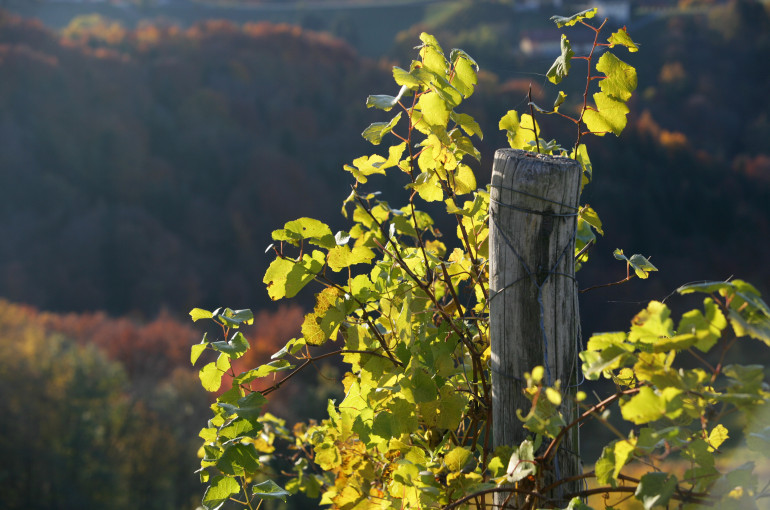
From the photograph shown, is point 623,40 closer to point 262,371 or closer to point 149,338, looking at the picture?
point 262,371

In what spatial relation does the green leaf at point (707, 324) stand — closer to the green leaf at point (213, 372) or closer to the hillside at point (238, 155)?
the green leaf at point (213, 372)

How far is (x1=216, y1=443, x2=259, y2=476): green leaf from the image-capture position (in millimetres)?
914

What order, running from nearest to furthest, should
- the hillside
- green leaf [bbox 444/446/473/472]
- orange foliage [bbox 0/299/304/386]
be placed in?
green leaf [bbox 444/446/473/472], orange foliage [bbox 0/299/304/386], the hillside

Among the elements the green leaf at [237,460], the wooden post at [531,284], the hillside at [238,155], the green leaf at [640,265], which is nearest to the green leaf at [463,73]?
the wooden post at [531,284]

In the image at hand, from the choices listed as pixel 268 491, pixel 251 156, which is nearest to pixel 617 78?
pixel 268 491

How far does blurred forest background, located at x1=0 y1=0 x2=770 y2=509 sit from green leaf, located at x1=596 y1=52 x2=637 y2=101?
32.5ft

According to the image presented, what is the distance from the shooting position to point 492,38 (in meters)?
23.6

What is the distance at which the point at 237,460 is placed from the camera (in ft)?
3.03

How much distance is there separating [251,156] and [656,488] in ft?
66.9

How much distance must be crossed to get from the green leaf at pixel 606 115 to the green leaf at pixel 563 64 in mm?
65

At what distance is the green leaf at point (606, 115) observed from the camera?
0.99 m

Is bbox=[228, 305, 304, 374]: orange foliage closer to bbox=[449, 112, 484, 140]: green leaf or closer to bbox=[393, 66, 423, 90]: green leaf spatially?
bbox=[449, 112, 484, 140]: green leaf

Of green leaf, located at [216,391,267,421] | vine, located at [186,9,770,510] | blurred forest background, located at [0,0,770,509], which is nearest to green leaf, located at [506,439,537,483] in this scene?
vine, located at [186,9,770,510]

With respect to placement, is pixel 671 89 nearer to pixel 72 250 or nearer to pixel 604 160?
pixel 604 160
